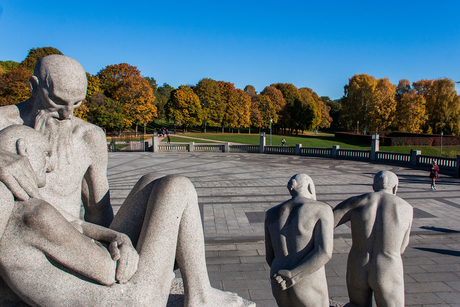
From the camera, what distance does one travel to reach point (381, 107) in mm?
49125

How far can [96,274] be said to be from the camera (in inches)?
82.7

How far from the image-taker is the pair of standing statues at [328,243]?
9.23 feet

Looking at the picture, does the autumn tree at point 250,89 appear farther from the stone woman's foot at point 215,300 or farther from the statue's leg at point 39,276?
the statue's leg at point 39,276

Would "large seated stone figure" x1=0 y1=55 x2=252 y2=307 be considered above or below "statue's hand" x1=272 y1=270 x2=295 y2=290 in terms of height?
above

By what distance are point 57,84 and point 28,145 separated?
601 millimetres

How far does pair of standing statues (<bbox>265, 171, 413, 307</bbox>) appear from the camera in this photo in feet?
9.23

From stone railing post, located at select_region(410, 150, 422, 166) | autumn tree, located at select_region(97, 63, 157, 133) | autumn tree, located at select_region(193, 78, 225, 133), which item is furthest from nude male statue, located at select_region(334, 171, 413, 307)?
autumn tree, located at select_region(193, 78, 225, 133)

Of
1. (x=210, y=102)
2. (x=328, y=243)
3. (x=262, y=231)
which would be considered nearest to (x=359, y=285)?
(x=328, y=243)

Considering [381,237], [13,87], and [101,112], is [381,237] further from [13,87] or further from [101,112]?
[101,112]

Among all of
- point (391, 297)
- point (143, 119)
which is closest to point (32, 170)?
point (391, 297)

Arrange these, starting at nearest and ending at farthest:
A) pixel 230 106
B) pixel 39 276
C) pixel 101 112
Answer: pixel 39 276, pixel 101 112, pixel 230 106

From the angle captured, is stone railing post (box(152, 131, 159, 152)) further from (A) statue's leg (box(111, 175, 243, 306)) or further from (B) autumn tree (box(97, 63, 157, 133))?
(A) statue's leg (box(111, 175, 243, 306))

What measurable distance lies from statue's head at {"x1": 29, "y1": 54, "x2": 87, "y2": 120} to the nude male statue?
2849 mm

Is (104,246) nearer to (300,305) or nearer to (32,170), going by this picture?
(32,170)
